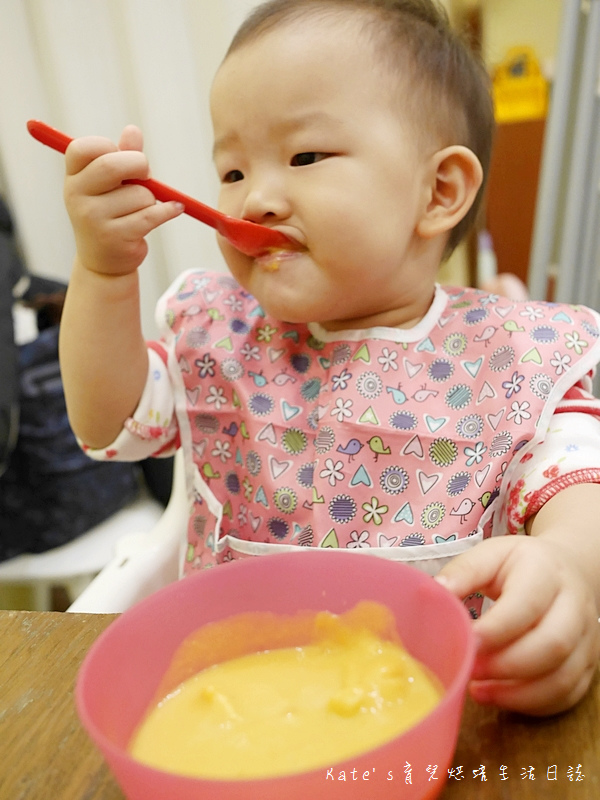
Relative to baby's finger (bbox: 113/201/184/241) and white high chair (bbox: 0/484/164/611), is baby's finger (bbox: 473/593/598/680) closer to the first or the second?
baby's finger (bbox: 113/201/184/241)

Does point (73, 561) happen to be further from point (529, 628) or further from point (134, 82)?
point (529, 628)

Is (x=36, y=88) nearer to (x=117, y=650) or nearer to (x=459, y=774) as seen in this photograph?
(x=117, y=650)

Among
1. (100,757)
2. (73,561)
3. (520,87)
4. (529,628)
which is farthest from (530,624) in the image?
(520,87)

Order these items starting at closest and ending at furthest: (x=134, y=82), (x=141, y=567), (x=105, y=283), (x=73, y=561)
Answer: (x=105, y=283)
(x=141, y=567)
(x=73, y=561)
(x=134, y=82)

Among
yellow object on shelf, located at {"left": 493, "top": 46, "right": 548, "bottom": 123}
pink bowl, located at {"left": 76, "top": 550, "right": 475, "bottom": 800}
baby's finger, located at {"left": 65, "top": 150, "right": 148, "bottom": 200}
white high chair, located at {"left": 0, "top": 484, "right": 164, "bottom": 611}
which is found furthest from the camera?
yellow object on shelf, located at {"left": 493, "top": 46, "right": 548, "bottom": 123}

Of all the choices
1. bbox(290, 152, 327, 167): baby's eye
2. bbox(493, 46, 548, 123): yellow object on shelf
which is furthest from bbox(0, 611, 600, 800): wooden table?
bbox(493, 46, 548, 123): yellow object on shelf

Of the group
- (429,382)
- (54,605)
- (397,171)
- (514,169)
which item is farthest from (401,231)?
(514,169)

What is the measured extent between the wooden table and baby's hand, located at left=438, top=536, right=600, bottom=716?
0.5 inches

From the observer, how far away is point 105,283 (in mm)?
722

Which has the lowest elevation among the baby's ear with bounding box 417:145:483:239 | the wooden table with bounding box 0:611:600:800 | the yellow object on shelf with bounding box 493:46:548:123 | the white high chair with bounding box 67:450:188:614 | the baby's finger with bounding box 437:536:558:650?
the white high chair with bounding box 67:450:188:614

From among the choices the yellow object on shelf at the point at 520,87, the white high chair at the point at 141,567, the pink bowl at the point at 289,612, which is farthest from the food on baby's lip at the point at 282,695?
the yellow object on shelf at the point at 520,87

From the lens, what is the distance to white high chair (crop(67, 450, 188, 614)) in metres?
0.78

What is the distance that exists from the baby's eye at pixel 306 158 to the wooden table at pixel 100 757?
0.50m

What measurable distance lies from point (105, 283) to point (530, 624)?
0.54 meters
